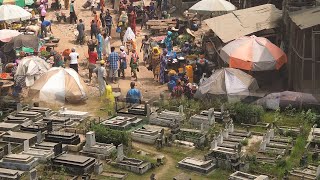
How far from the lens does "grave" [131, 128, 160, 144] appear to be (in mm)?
21297

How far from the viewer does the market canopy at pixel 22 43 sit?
96.8 feet

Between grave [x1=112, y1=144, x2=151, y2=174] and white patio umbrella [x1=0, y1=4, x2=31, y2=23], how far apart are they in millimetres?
14480

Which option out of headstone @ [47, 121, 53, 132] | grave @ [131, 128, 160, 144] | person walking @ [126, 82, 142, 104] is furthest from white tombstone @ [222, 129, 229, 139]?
headstone @ [47, 121, 53, 132]

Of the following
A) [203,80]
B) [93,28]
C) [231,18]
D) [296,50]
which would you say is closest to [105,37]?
[93,28]

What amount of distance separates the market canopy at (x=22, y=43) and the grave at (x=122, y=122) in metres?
8.10

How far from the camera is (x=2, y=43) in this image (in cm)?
3055

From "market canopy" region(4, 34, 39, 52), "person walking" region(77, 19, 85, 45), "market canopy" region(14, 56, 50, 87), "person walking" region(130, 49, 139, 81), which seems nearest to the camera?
"market canopy" region(14, 56, 50, 87)

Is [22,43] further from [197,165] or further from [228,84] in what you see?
[197,165]

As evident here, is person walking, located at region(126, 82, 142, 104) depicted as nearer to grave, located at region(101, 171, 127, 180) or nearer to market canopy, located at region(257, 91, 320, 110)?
market canopy, located at region(257, 91, 320, 110)

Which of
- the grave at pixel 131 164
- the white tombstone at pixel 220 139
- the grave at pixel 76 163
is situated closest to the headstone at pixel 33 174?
the grave at pixel 76 163

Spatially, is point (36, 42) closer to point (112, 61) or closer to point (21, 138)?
point (112, 61)

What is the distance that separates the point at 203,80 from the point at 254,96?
6.90 ft

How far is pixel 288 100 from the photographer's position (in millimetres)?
23500

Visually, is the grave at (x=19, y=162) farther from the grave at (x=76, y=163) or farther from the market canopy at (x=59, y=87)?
the market canopy at (x=59, y=87)
